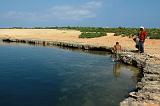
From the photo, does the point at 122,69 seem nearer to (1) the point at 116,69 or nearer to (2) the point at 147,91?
(1) the point at 116,69

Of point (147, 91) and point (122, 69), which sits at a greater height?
point (147, 91)

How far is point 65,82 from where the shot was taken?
60.3 ft

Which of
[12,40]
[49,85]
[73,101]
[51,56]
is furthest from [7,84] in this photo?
[12,40]

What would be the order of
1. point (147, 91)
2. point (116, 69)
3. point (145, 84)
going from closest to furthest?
Answer: point (147, 91) < point (145, 84) < point (116, 69)

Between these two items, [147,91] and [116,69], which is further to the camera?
[116,69]

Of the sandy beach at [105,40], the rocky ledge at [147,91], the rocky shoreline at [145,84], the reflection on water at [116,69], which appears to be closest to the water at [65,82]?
the reflection on water at [116,69]

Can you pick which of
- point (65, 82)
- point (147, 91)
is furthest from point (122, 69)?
point (147, 91)

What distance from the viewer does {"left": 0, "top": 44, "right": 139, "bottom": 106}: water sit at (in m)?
14.5

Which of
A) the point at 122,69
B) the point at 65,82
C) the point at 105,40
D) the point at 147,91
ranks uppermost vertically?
the point at 105,40

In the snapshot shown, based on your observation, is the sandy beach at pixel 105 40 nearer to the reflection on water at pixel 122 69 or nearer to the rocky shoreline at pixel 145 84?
the rocky shoreline at pixel 145 84

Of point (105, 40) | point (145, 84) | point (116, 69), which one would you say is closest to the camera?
point (145, 84)

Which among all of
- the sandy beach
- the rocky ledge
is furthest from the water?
the sandy beach

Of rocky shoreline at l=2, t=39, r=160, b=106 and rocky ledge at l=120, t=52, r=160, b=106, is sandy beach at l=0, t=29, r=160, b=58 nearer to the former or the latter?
rocky shoreline at l=2, t=39, r=160, b=106

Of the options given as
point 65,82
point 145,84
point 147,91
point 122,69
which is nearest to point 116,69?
point 122,69
